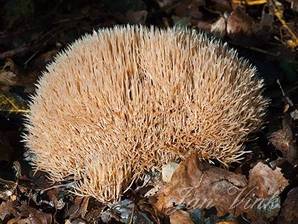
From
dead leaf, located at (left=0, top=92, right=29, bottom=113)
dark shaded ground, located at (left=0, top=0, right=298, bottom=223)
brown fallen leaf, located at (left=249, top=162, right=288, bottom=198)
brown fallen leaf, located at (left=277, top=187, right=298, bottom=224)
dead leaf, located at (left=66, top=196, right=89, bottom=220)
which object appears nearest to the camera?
brown fallen leaf, located at (left=277, top=187, right=298, bottom=224)

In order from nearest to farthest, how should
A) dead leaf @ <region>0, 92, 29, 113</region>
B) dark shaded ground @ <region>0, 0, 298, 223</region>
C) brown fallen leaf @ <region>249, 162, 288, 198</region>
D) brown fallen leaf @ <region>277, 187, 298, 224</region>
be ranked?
brown fallen leaf @ <region>277, 187, 298, 224</region>, brown fallen leaf @ <region>249, 162, 288, 198</region>, dark shaded ground @ <region>0, 0, 298, 223</region>, dead leaf @ <region>0, 92, 29, 113</region>

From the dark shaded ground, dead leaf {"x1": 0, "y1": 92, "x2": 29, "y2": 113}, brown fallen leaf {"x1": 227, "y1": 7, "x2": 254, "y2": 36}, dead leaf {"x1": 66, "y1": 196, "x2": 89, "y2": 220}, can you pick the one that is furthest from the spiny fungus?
brown fallen leaf {"x1": 227, "y1": 7, "x2": 254, "y2": 36}

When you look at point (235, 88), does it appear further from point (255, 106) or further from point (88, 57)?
point (88, 57)

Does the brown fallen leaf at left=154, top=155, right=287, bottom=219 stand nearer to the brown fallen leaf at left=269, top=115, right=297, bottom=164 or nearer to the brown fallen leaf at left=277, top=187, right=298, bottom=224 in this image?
the brown fallen leaf at left=277, top=187, right=298, bottom=224

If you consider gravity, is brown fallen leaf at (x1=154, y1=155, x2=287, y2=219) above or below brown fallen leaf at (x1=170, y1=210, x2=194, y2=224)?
above

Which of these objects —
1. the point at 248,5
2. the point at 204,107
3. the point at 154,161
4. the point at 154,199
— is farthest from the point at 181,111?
the point at 248,5

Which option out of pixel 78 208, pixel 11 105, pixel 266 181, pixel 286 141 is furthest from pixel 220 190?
pixel 11 105
